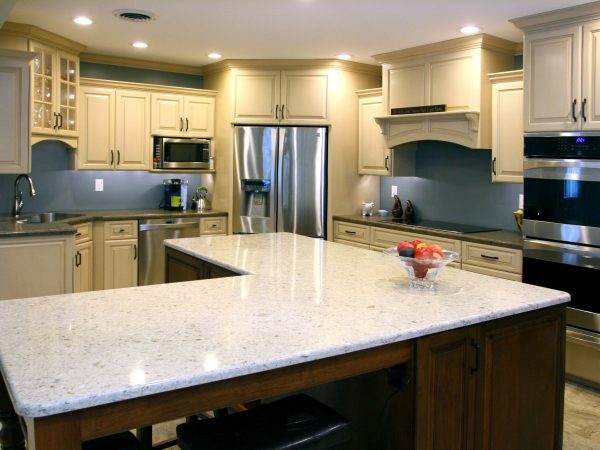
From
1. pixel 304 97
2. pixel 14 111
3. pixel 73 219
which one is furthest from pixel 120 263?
pixel 304 97

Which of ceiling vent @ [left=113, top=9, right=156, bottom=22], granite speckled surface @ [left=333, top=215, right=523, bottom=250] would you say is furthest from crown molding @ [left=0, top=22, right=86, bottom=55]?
granite speckled surface @ [left=333, top=215, right=523, bottom=250]

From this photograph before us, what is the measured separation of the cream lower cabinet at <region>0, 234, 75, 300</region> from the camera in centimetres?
389

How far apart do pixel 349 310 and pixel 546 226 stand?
2393 mm

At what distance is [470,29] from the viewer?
420 centimetres

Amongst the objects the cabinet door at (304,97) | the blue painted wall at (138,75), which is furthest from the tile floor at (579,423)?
the blue painted wall at (138,75)

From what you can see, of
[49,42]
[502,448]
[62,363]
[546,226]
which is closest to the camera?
[62,363]

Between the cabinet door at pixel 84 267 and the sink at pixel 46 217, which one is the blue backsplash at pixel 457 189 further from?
the sink at pixel 46 217

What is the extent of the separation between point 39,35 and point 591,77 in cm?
406

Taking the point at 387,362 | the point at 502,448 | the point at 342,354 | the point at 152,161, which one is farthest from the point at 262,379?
the point at 152,161

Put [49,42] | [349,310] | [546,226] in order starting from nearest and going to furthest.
A: [349,310] < [546,226] < [49,42]

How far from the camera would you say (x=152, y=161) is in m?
5.62

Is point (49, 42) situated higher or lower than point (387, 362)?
higher

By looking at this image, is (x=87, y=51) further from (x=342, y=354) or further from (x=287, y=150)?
(x=342, y=354)

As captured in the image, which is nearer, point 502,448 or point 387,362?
point 387,362
